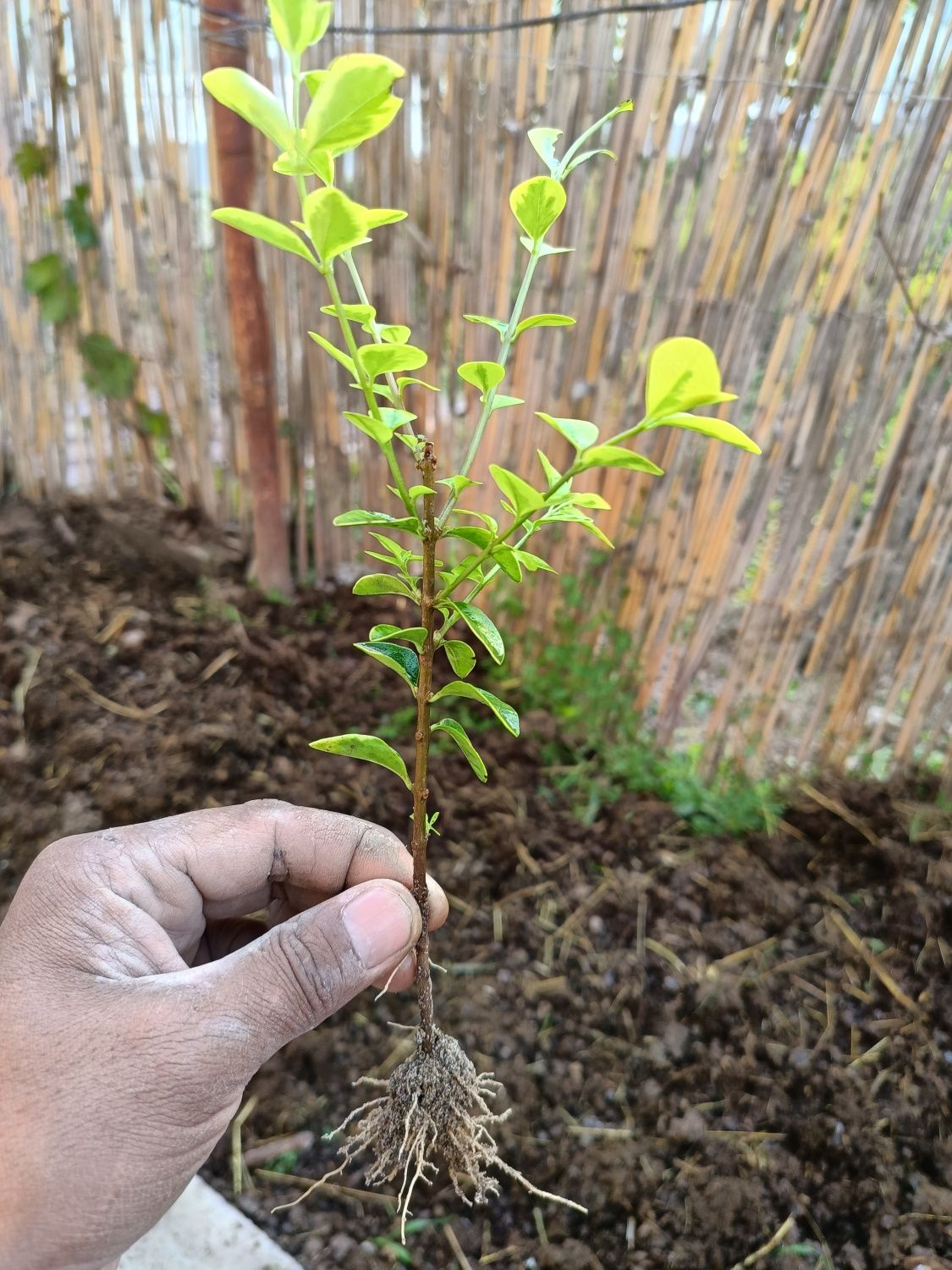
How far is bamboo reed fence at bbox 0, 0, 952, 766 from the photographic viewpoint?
4.61 feet

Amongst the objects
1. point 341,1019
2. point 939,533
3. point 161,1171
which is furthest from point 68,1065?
point 939,533

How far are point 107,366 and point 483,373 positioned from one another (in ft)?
6.92

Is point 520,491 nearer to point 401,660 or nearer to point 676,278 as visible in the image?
point 401,660

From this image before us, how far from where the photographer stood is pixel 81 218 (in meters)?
2.22

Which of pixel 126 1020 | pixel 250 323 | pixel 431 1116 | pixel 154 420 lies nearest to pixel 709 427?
pixel 126 1020

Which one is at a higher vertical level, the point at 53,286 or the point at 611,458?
the point at 611,458

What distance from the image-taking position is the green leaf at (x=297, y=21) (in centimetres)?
52

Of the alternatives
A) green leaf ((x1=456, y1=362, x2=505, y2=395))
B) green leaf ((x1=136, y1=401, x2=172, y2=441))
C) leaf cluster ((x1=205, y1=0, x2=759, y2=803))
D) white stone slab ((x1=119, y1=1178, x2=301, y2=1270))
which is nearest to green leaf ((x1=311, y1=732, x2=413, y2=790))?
leaf cluster ((x1=205, y1=0, x2=759, y2=803))

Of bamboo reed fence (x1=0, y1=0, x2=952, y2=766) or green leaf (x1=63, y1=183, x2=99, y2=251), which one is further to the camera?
green leaf (x1=63, y1=183, x2=99, y2=251)

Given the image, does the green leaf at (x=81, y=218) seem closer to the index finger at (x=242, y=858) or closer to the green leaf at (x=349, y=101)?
the index finger at (x=242, y=858)

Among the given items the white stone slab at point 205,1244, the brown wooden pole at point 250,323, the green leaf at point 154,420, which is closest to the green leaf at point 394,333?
the white stone slab at point 205,1244

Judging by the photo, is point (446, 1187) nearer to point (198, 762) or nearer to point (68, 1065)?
point (68, 1065)

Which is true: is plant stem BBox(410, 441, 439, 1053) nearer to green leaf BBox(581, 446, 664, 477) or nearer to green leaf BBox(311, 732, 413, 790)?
green leaf BBox(311, 732, 413, 790)

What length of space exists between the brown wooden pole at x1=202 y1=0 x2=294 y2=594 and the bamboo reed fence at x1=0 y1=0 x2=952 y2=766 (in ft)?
0.23
